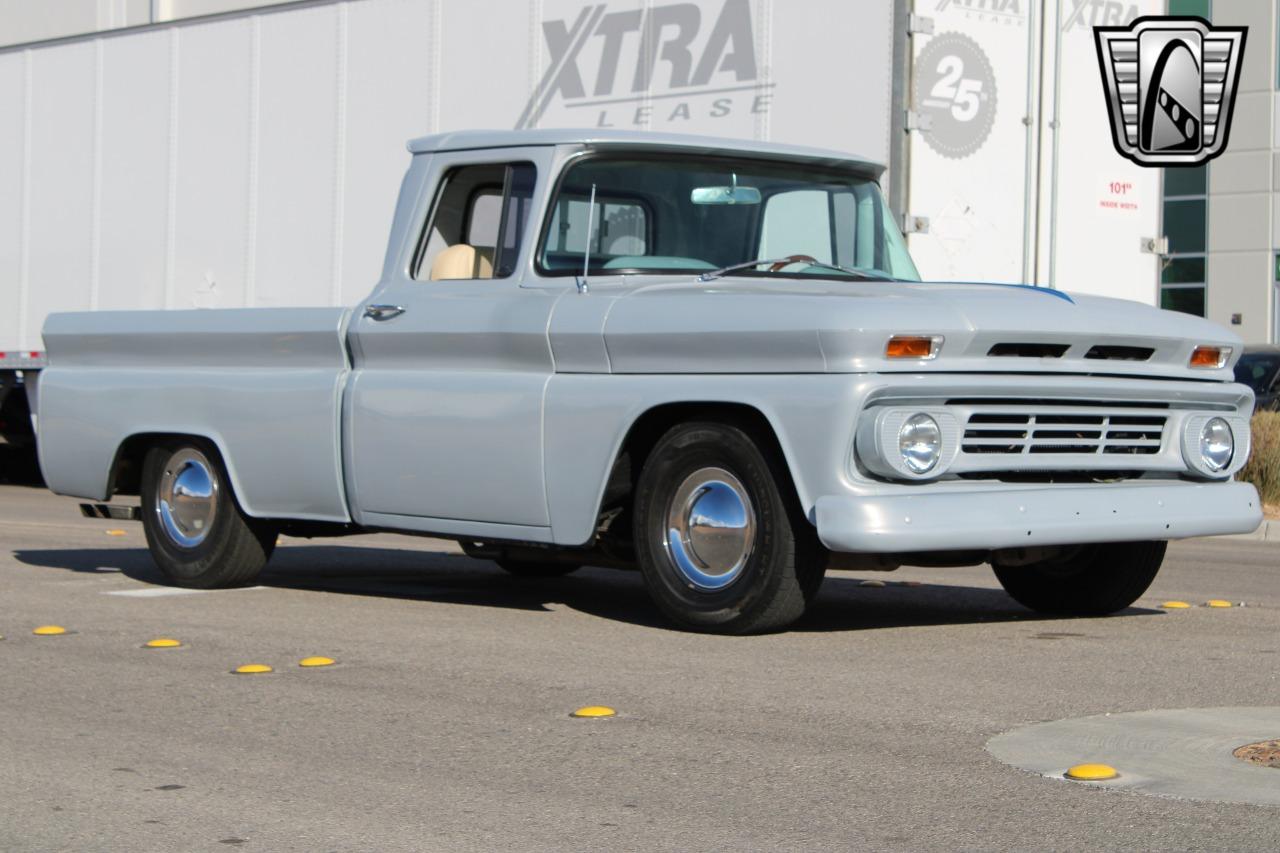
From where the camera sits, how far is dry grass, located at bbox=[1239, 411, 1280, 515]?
16.9 m

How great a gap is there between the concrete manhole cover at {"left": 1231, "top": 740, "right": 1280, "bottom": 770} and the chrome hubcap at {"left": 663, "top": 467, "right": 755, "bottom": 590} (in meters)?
2.36

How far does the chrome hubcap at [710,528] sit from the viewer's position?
25.3ft

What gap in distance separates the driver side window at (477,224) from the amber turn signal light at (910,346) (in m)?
1.98

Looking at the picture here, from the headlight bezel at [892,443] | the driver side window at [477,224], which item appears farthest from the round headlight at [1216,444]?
the driver side window at [477,224]

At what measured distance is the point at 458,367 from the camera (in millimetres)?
8672

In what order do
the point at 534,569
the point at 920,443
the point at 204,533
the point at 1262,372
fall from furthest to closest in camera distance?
the point at 1262,372 < the point at 534,569 < the point at 204,533 < the point at 920,443

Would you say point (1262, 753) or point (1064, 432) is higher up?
point (1064, 432)

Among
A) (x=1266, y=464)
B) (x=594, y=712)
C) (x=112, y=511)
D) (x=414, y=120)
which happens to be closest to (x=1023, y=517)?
(x=594, y=712)

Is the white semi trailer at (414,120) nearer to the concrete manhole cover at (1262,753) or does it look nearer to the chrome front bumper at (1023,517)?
the chrome front bumper at (1023,517)

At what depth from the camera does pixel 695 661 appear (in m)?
7.32

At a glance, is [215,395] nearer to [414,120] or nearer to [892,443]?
[892,443]

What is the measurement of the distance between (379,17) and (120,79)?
3.31m

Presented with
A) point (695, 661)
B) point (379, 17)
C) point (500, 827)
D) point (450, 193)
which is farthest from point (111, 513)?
point (379, 17)

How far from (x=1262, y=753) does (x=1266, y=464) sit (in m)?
11.9
